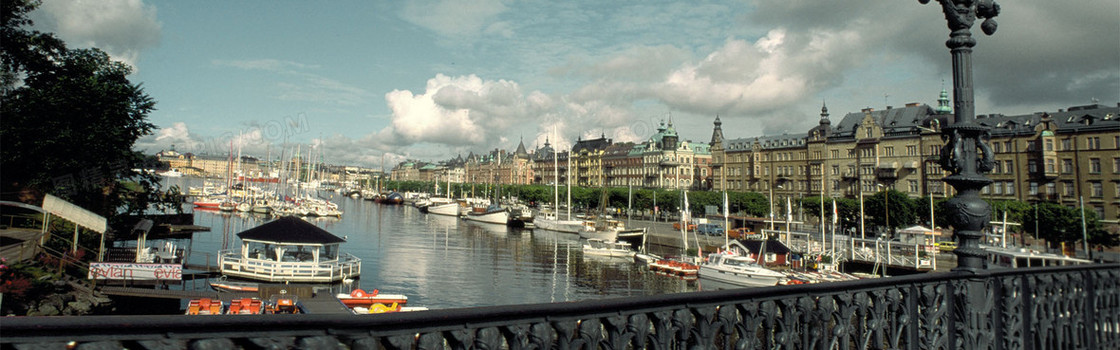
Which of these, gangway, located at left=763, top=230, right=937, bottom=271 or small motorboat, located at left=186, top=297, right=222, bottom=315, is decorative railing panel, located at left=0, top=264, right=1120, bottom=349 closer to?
small motorboat, located at left=186, top=297, right=222, bottom=315

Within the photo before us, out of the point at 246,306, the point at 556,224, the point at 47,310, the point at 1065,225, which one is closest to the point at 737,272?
the point at 246,306

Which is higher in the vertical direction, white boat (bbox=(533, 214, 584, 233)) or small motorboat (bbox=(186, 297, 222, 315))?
white boat (bbox=(533, 214, 584, 233))

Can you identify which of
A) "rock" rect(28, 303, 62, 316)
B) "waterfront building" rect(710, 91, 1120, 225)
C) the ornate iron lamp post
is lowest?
"rock" rect(28, 303, 62, 316)

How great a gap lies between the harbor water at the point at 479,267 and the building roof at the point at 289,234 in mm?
2762

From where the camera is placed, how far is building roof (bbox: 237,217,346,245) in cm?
3141

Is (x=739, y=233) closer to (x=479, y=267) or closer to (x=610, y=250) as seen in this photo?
(x=610, y=250)

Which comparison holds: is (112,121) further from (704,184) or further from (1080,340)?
(704,184)

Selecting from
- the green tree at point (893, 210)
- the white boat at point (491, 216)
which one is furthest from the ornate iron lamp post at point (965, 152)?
the white boat at point (491, 216)

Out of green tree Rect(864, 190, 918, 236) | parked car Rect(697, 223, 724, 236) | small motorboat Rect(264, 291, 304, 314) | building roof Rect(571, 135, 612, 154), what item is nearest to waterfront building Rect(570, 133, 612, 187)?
building roof Rect(571, 135, 612, 154)

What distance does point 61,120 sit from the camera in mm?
30156

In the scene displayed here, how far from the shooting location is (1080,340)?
22.9 ft

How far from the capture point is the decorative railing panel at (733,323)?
2324 millimetres

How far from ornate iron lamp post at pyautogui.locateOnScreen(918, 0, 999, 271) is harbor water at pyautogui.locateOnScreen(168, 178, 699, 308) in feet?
51.1

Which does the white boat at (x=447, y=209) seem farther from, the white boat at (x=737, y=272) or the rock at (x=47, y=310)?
the rock at (x=47, y=310)
